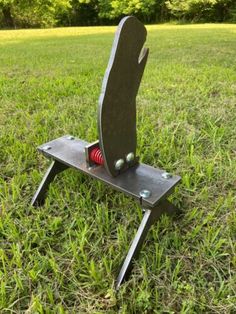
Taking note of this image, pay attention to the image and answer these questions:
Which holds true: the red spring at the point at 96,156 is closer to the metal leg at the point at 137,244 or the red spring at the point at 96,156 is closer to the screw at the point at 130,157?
the screw at the point at 130,157

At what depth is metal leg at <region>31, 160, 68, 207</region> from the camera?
1.42 meters

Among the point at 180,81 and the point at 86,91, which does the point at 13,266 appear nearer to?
the point at 86,91

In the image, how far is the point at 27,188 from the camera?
1542mm

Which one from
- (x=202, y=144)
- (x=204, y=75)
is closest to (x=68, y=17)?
(x=204, y=75)

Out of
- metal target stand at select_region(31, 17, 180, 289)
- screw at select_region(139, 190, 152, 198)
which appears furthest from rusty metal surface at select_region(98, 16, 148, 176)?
screw at select_region(139, 190, 152, 198)

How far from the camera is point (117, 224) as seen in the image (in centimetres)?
129

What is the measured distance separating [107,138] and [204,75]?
8.85 ft

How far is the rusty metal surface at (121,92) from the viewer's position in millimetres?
921

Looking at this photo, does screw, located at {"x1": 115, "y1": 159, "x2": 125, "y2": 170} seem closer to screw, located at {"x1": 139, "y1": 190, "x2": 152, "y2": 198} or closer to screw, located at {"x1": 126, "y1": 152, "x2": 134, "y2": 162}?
screw, located at {"x1": 126, "y1": 152, "x2": 134, "y2": 162}

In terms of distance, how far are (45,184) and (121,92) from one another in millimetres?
680

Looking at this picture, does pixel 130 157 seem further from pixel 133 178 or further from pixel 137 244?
pixel 137 244

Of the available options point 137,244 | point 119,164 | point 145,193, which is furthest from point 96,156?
point 137,244

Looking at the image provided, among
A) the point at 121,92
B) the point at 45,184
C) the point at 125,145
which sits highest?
the point at 121,92

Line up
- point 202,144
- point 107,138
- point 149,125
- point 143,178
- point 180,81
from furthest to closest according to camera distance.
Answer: point 180,81 → point 149,125 → point 202,144 → point 143,178 → point 107,138
